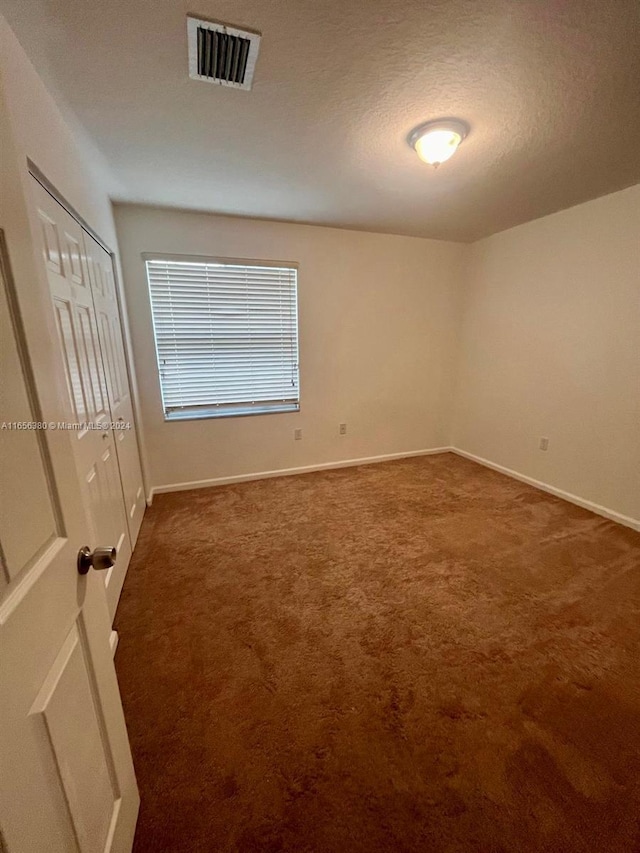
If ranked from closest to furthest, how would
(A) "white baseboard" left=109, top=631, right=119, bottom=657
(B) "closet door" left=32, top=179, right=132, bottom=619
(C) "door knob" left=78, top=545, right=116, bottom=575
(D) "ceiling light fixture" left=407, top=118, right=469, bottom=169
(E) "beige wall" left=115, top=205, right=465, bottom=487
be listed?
(C) "door knob" left=78, top=545, right=116, bottom=575 < (B) "closet door" left=32, top=179, right=132, bottom=619 < (A) "white baseboard" left=109, top=631, right=119, bottom=657 < (D) "ceiling light fixture" left=407, top=118, right=469, bottom=169 < (E) "beige wall" left=115, top=205, right=465, bottom=487

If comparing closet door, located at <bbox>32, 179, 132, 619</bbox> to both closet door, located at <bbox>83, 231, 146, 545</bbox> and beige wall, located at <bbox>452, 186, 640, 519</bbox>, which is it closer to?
closet door, located at <bbox>83, 231, 146, 545</bbox>

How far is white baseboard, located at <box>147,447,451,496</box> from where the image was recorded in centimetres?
318

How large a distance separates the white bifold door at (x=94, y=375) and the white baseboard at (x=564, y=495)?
3.46 m

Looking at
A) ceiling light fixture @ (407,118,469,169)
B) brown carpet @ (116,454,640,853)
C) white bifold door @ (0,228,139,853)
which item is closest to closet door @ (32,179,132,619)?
brown carpet @ (116,454,640,853)

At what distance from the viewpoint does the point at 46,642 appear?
599 mm

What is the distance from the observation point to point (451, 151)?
1764 millimetres

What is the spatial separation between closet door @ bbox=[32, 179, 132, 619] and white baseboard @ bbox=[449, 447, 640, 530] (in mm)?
3485

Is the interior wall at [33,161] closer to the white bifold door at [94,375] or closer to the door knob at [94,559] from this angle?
the white bifold door at [94,375]

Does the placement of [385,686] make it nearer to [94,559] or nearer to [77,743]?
[77,743]

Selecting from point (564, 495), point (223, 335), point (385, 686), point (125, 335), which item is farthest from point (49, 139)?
point (564, 495)

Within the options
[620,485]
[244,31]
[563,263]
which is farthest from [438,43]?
[620,485]

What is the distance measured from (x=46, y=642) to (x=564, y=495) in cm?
361

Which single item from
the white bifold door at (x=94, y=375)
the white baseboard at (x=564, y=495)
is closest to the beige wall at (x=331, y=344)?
the white bifold door at (x=94, y=375)

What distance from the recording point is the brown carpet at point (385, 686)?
1.02 metres
